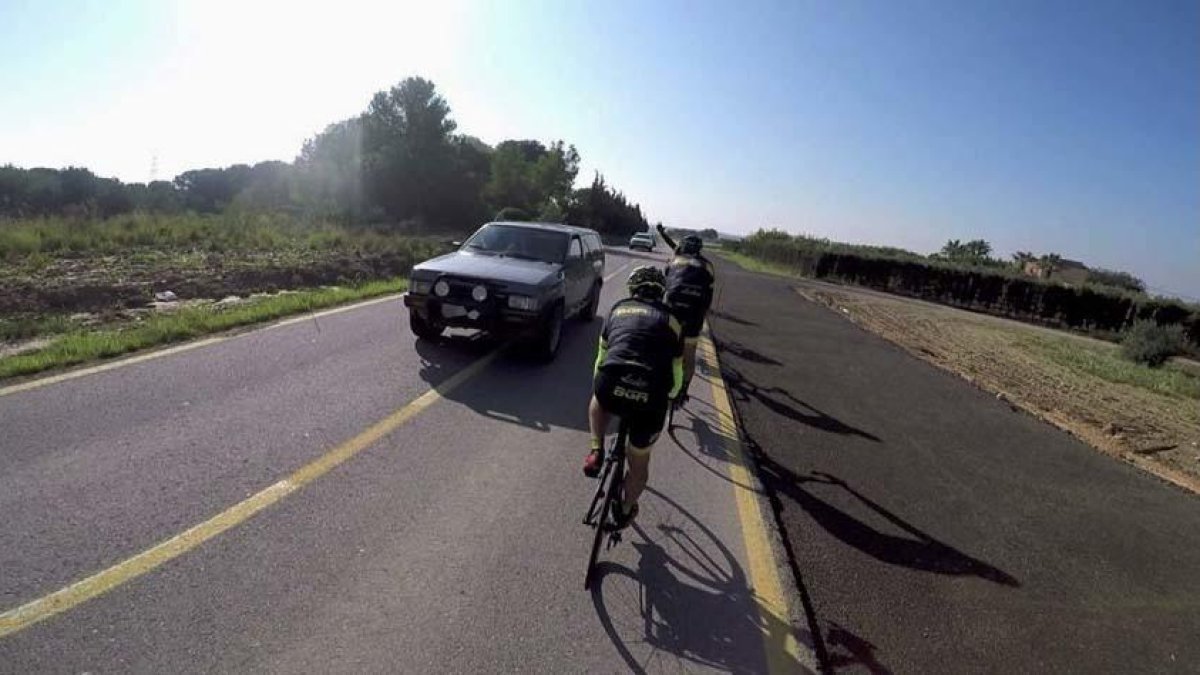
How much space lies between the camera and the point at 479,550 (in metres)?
3.94

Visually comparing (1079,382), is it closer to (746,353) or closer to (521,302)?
(746,353)

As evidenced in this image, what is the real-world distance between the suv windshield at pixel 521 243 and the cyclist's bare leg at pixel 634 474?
6.19 m

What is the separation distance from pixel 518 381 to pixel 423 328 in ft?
6.55

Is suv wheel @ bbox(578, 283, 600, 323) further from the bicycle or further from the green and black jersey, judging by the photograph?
the bicycle

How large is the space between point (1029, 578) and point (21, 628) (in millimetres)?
5729

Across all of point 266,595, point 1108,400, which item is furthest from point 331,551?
point 1108,400

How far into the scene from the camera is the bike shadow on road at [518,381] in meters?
6.70

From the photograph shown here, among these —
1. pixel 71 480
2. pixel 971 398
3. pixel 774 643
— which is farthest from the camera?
pixel 971 398

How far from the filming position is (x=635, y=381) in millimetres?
3906

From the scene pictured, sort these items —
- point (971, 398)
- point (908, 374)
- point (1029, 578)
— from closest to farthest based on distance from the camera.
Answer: point (1029, 578), point (971, 398), point (908, 374)

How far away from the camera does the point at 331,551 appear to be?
3.73m

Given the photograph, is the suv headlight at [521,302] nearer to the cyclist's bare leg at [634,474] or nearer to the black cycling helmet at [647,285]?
the black cycling helmet at [647,285]

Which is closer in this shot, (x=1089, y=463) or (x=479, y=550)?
(x=479, y=550)

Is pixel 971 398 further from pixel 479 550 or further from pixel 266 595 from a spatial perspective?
pixel 266 595
